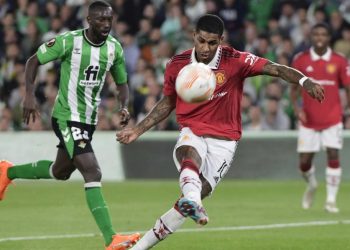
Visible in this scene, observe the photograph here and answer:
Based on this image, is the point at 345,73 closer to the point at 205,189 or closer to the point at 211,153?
the point at 211,153

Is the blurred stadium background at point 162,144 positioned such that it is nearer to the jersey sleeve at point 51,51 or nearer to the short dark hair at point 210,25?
the jersey sleeve at point 51,51

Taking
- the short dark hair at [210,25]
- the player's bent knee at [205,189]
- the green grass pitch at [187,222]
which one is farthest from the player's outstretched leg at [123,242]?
the short dark hair at [210,25]

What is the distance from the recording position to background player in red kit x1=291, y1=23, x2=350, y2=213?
15703mm

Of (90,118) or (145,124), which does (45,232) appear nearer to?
(90,118)

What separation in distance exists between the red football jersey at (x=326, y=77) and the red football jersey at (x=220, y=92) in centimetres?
556

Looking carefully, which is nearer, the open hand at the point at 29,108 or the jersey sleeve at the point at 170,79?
the jersey sleeve at the point at 170,79

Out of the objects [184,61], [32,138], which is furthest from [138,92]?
[184,61]

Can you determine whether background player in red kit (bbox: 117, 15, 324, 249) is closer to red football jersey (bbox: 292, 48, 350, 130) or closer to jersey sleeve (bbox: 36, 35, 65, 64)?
jersey sleeve (bbox: 36, 35, 65, 64)

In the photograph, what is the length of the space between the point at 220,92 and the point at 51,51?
2226mm

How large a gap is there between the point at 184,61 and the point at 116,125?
36.3 ft

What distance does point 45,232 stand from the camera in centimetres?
1269

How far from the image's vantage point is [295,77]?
32.6 ft

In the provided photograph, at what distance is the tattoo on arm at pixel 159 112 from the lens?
1018 centimetres

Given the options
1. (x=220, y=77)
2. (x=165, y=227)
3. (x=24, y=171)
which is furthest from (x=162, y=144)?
(x=165, y=227)
